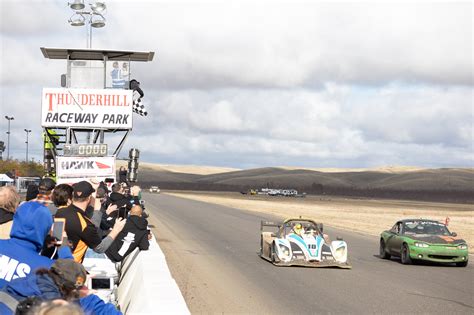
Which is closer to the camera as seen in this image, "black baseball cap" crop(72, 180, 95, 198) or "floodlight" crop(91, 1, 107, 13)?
"black baseball cap" crop(72, 180, 95, 198)

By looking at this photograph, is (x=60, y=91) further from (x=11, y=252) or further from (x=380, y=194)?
(x=380, y=194)

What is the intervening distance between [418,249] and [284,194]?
114 m

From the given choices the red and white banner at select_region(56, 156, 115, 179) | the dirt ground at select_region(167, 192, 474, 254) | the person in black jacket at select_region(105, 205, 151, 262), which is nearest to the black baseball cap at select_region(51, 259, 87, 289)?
the person in black jacket at select_region(105, 205, 151, 262)

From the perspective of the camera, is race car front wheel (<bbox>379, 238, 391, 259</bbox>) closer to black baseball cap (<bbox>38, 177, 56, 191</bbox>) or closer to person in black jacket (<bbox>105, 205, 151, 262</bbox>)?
person in black jacket (<bbox>105, 205, 151, 262</bbox>)

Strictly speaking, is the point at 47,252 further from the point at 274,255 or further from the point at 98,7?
the point at 98,7

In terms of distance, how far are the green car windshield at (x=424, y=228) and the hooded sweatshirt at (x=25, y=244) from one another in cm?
1475

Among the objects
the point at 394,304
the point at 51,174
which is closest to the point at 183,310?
the point at 394,304

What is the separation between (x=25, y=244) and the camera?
5.12 metres

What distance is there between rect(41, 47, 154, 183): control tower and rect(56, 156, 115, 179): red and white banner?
421 centimetres

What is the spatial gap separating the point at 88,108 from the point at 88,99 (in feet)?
1.30

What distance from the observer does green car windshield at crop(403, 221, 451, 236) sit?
18.7m

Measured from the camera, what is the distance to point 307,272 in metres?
15.5

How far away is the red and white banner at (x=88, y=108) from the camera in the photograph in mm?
29812

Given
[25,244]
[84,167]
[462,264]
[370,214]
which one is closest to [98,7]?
[84,167]
